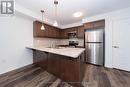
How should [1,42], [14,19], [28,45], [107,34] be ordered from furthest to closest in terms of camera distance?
1. [28,45]
2. [107,34]
3. [14,19]
4. [1,42]

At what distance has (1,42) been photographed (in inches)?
111

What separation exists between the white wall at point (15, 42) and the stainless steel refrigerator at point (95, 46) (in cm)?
282

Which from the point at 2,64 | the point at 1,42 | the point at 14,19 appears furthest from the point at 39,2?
the point at 2,64

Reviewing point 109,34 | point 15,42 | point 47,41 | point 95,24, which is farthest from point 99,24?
point 15,42

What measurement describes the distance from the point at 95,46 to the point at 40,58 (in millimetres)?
2559

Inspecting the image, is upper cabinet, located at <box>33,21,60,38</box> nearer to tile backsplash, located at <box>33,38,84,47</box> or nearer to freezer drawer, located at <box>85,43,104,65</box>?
tile backsplash, located at <box>33,38,84,47</box>

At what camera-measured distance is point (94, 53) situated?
13.1ft

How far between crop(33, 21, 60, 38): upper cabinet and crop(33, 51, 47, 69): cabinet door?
0.98m

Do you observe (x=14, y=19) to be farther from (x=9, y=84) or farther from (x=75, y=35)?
(x=75, y=35)

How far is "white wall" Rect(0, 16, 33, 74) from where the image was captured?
9.43 feet

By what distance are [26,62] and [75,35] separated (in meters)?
3.04

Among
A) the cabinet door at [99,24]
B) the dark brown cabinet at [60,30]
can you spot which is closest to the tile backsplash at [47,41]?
the dark brown cabinet at [60,30]

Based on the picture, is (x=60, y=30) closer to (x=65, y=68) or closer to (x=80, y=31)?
(x=80, y=31)

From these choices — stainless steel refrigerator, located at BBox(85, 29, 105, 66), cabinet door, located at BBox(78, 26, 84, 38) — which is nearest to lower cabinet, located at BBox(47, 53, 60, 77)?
stainless steel refrigerator, located at BBox(85, 29, 105, 66)
